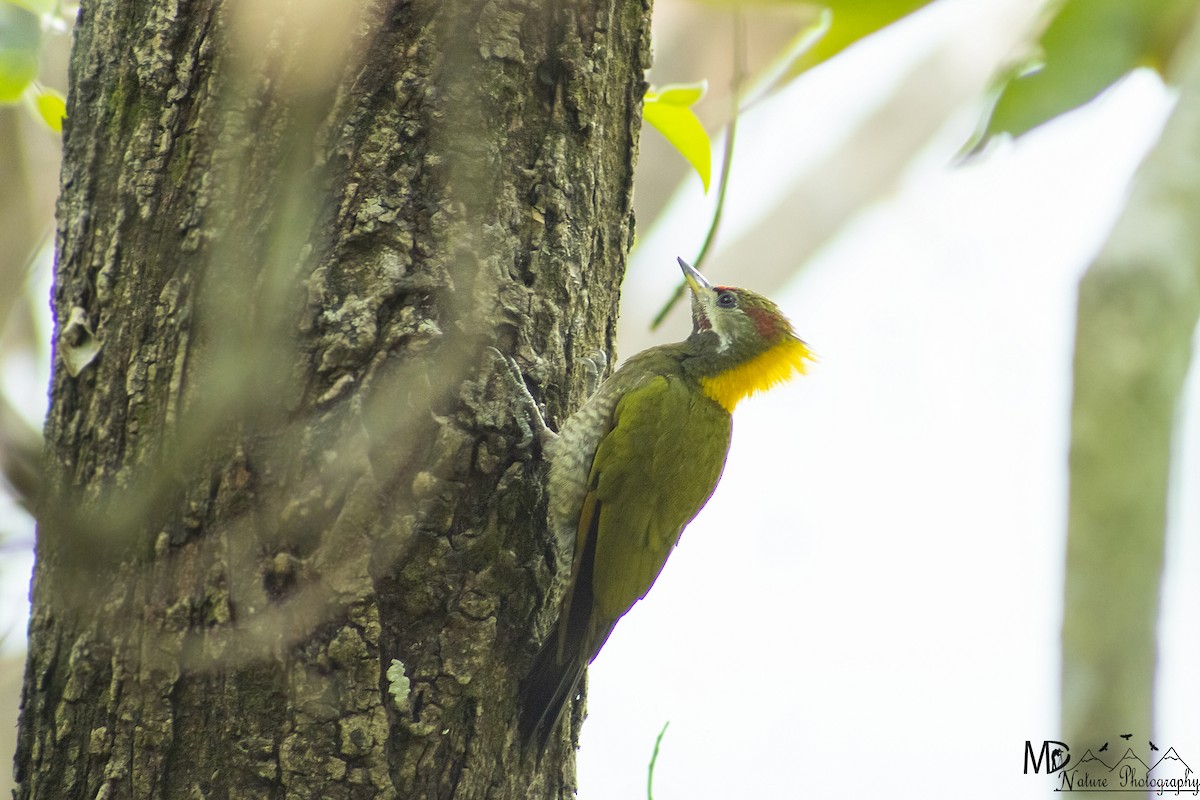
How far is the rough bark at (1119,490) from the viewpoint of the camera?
4.04 ft

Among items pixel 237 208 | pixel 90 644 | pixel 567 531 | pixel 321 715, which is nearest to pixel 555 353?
pixel 567 531

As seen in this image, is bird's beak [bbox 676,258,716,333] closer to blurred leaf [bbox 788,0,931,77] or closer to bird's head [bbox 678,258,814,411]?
bird's head [bbox 678,258,814,411]

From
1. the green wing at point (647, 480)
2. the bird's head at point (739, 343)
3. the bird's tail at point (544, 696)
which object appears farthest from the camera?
the bird's head at point (739, 343)

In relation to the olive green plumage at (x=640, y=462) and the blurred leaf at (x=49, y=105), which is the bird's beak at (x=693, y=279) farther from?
the blurred leaf at (x=49, y=105)

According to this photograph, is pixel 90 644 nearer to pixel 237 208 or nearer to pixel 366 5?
pixel 237 208

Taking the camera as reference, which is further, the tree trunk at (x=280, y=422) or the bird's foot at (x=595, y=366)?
the bird's foot at (x=595, y=366)

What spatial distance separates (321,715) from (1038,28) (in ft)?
7.48

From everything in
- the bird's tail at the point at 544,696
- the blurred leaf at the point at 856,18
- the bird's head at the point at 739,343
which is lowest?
the bird's tail at the point at 544,696

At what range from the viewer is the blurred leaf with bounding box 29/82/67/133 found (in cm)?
254

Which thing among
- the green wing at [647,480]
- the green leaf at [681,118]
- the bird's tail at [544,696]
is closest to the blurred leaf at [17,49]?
the green leaf at [681,118]

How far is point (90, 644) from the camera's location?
1.88m

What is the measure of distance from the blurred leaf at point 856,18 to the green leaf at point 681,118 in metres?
0.45

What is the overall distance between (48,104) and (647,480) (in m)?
1.79

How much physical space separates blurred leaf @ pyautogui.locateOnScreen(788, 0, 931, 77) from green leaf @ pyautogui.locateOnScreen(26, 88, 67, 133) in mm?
1930
